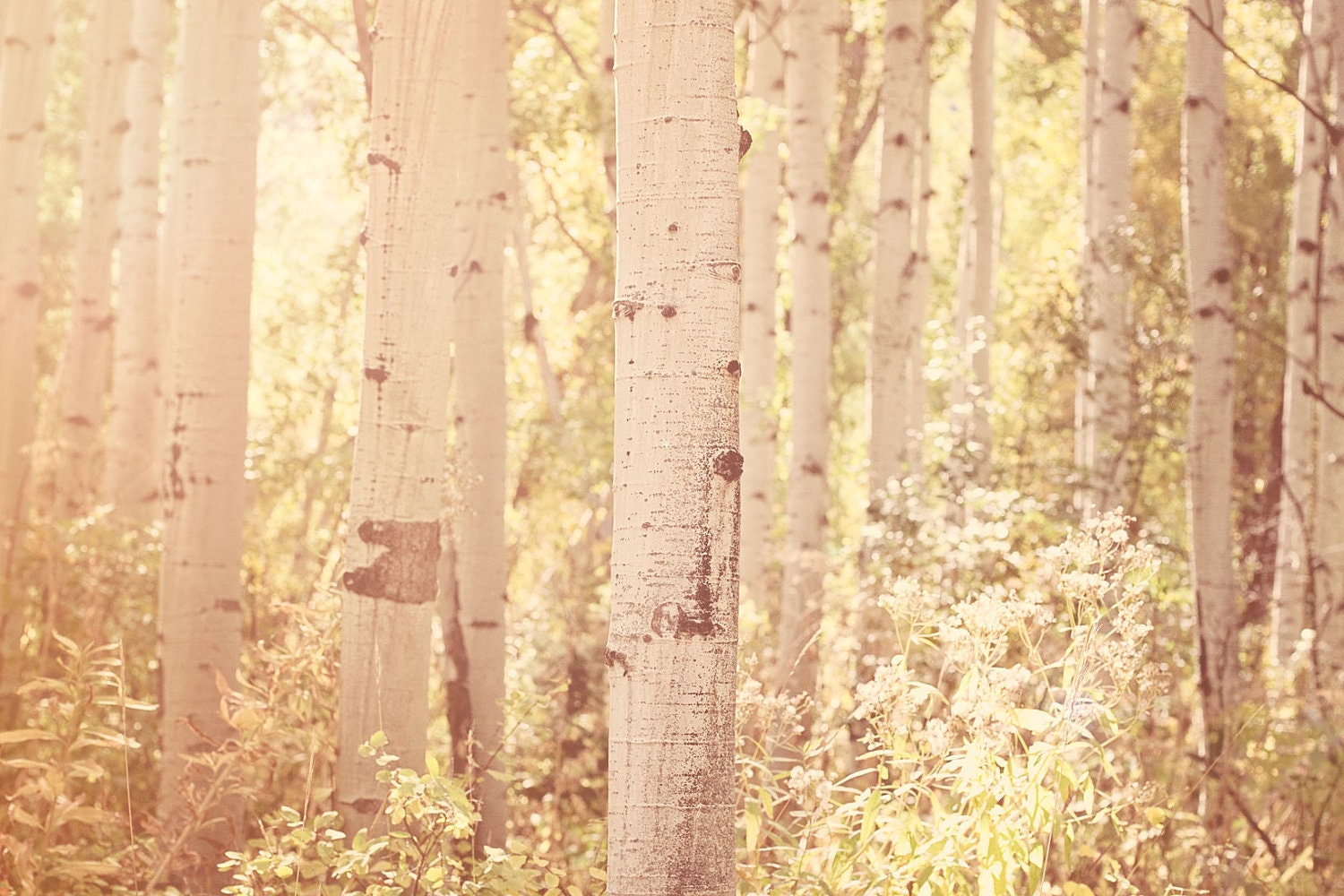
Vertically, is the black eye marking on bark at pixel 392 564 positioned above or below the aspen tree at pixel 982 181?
below

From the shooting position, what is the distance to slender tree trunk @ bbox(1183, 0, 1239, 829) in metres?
6.31

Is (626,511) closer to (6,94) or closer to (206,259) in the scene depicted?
(206,259)

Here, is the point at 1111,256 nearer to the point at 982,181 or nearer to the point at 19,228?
the point at 982,181

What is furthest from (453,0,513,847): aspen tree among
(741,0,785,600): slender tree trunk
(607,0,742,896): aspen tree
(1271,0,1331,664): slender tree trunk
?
(1271,0,1331,664): slender tree trunk

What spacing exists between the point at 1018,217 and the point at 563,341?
1363 cm

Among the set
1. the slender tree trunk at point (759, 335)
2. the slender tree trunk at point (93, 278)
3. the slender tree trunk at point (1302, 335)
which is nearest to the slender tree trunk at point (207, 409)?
the slender tree trunk at point (93, 278)

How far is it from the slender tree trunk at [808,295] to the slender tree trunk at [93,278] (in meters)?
4.18

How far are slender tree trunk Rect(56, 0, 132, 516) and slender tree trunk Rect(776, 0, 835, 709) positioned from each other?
4180 mm

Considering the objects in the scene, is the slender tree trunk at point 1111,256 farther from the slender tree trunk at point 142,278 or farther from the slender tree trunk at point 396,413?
the slender tree trunk at point 142,278

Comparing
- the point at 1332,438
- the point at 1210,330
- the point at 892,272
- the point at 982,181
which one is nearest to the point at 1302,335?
the point at 1332,438

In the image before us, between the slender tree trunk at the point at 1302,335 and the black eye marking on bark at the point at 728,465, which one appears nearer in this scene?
the black eye marking on bark at the point at 728,465

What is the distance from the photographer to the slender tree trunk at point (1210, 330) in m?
6.31

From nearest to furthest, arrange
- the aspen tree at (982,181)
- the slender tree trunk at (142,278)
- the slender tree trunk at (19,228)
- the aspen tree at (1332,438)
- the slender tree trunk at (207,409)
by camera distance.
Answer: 1. the slender tree trunk at (207,409)
2. the slender tree trunk at (19,228)
3. the aspen tree at (1332,438)
4. the slender tree trunk at (142,278)
5. the aspen tree at (982,181)

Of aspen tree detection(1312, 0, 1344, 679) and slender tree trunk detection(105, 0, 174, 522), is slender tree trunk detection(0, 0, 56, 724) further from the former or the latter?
aspen tree detection(1312, 0, 1344, 679)
